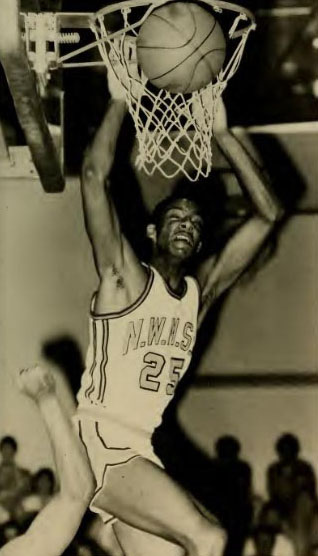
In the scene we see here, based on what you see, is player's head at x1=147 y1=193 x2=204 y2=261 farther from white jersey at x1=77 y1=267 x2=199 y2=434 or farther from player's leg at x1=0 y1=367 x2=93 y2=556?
player's leg at x1=0 y1=367 x2=93 y2=556

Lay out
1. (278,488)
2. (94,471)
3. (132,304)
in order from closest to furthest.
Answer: (94,471) → (132,304) → (278,488)

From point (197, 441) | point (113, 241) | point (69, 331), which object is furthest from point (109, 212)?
point (197, 441)

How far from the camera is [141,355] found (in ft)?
13.4

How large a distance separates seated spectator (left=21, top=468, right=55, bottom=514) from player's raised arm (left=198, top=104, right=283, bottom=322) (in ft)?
5.50

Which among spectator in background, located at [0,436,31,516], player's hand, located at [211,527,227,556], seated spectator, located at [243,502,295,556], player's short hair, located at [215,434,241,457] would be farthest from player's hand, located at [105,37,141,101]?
seated spectator, located at [243,502,295,556]

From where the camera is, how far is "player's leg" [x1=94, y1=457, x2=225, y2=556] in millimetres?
3480

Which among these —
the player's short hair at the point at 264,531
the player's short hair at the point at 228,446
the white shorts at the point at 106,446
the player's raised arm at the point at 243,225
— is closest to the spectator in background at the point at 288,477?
the player's short hair at the point at 264,531

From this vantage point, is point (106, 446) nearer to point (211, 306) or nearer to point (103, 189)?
point (103, 189)

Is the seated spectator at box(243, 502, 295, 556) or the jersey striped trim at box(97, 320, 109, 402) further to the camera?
the seated spectator at box(243, 502, 295, 556)

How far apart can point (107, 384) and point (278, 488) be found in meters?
1.87

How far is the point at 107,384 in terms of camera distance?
3.93 m

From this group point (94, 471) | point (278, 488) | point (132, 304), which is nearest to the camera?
point (94, 471)

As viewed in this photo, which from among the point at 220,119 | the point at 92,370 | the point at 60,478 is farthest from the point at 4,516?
the point at 220,119

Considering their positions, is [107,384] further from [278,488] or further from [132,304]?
[278,488]
